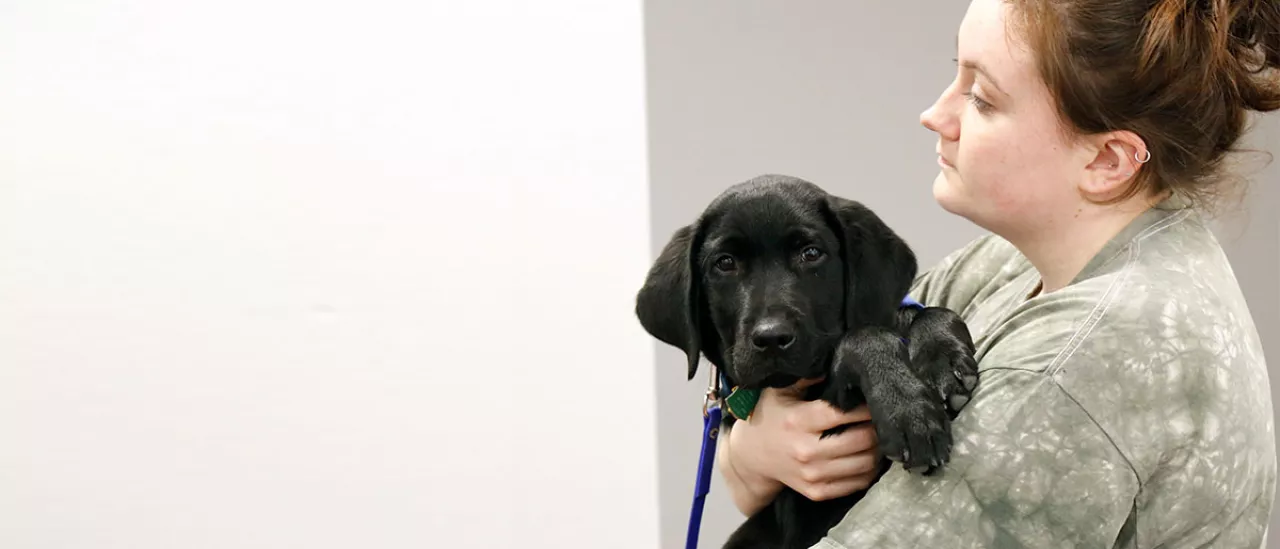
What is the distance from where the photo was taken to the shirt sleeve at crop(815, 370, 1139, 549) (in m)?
1.41

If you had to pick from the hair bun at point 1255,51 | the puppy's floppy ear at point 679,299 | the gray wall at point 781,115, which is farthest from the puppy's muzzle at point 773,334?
the gray wall at point 781,115

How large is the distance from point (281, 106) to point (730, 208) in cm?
186

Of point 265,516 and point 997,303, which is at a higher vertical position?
point 997,303

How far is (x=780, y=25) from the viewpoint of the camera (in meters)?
3.47

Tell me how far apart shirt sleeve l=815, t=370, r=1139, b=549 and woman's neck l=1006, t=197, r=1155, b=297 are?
361 mm

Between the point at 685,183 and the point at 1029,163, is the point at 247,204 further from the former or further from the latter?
the point at 1029,163

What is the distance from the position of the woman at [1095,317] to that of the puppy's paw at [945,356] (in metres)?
0.03

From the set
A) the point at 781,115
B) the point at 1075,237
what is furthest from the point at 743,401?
the point at 781,115

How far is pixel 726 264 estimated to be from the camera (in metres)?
1.95

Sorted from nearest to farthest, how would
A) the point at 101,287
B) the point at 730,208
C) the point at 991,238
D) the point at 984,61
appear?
the point at 984,61, the point at 730,208, the point at 991,238, the point at 101,287

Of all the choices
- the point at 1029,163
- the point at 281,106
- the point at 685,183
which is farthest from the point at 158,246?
the point at 1029,163

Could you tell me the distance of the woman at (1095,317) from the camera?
1427 mm

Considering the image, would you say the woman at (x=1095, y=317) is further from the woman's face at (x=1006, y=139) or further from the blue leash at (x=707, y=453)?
the blue leash at (x=707, y=453)

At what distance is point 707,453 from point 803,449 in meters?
0.35
